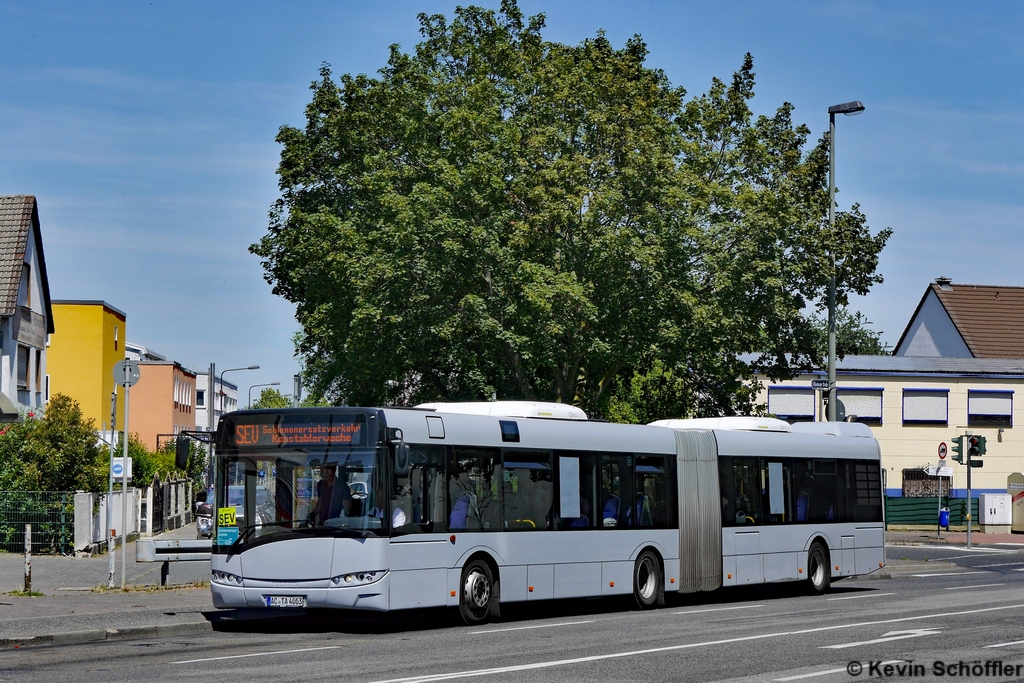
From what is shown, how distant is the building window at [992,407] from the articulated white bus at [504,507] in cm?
3657

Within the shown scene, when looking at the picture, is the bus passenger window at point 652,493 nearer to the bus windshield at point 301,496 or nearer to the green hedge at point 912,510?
the bus windshield at point 301,496

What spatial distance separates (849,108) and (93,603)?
821 inches

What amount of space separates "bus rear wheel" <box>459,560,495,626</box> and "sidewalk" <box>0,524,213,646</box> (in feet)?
10.8

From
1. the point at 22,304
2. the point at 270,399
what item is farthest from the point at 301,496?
the point at 270,399

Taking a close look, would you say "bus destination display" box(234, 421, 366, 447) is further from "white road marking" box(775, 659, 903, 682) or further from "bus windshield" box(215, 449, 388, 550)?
"white road marking" box(775, 659, 903, 682)

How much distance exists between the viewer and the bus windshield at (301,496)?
15852 mm

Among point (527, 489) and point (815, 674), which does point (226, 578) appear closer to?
point (527, 489)

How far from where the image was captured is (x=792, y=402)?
57.1 m

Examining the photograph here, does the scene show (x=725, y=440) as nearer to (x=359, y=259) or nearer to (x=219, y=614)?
(x=219, y=614)

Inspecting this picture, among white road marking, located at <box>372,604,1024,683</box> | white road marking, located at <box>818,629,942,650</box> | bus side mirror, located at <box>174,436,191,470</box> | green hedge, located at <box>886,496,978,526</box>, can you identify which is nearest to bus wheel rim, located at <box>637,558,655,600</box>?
white road marking, located at <box>372,604,1024,683</box>

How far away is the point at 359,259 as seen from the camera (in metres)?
31.5

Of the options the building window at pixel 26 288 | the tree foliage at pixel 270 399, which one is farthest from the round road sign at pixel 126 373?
the tree foliage at pixel 270 399

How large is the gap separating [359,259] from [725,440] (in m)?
12.2

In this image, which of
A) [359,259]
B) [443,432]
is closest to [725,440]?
[443,432]
